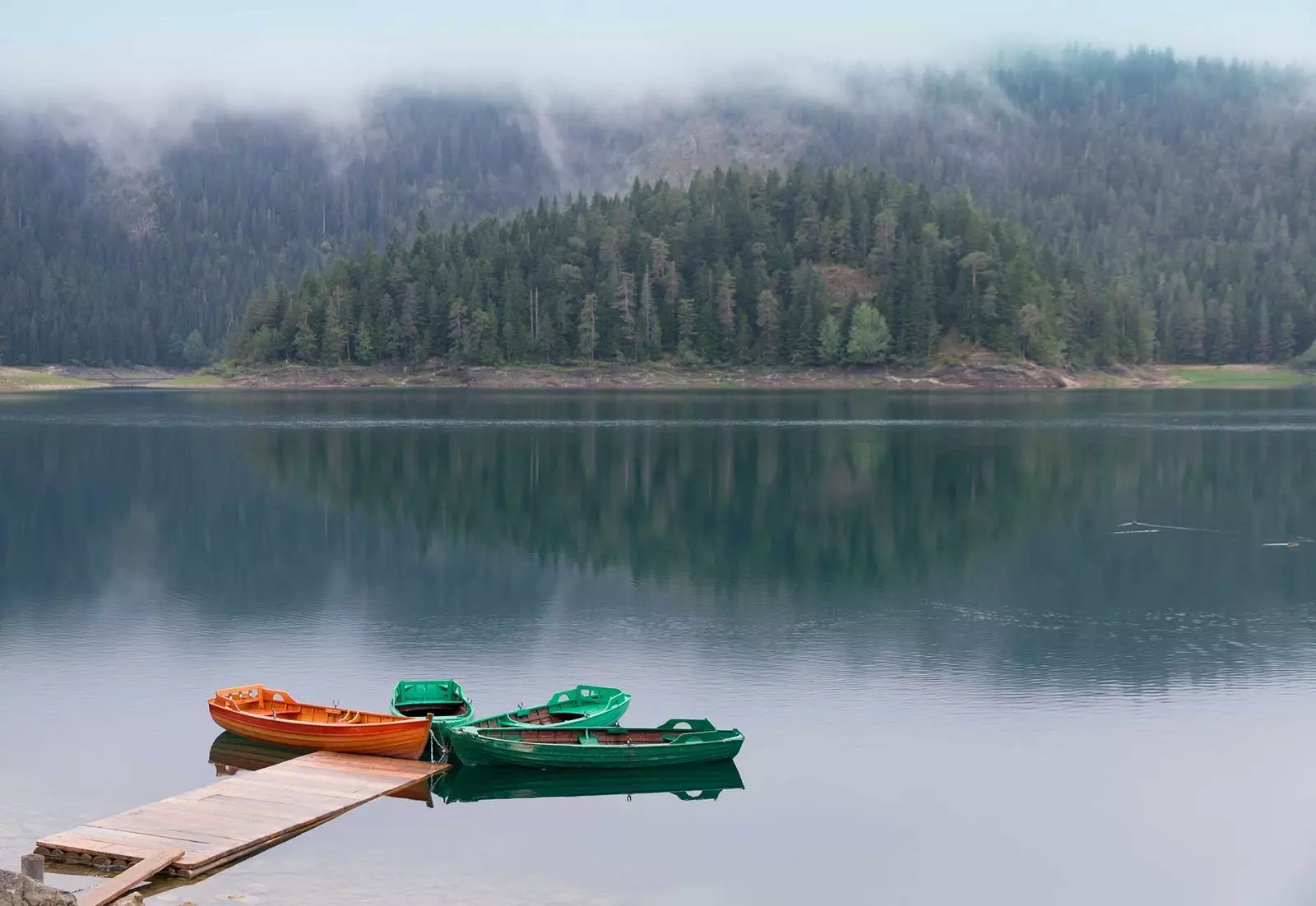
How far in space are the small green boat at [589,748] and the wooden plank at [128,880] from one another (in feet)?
27.5

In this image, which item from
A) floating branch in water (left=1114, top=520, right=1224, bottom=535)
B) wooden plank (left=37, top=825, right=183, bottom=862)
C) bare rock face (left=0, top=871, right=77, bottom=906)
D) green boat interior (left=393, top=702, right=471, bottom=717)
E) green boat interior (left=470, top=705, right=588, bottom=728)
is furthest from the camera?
floating branch in water (left=1114, top=520, right=1224, bottom=535)

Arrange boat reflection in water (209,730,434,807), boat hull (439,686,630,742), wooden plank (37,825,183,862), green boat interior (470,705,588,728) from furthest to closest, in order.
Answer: green boat interior (470,705,588,728) < boat hull (439,686,630,742) < boat reflection in water (209,730,434,807) < wooden plank (37,825,183,862)

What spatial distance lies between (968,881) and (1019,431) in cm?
11275

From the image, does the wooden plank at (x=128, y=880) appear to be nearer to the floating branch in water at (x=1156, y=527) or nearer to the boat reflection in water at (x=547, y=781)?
the boat reflection in water at (x=547, y=781)

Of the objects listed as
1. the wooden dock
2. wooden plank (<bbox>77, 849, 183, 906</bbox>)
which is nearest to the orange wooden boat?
the wooden dock

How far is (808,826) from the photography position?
109ft

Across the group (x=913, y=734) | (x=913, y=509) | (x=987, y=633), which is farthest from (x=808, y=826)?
(x=913, y=509)

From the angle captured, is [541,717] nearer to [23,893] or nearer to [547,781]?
[547,781]

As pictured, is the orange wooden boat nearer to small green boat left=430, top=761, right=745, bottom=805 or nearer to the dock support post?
small green boat left=430, top=761, right=745, bottom=805

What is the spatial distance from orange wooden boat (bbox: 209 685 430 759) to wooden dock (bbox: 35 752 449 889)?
0.33 m

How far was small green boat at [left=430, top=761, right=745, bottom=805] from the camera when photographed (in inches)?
1389

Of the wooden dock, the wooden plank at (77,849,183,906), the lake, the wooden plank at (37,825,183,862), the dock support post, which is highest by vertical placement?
the dock support post

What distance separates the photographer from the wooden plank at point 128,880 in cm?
2661

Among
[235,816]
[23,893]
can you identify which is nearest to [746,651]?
[235,816]
